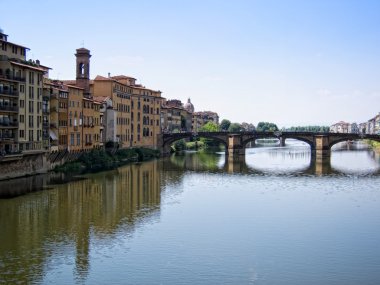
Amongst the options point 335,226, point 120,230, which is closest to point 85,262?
point 120,230

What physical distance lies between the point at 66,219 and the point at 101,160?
32147 mm

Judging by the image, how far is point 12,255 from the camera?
24938mm

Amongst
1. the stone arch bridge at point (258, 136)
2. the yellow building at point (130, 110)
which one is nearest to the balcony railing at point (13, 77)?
the yellow building at point (130, 110)

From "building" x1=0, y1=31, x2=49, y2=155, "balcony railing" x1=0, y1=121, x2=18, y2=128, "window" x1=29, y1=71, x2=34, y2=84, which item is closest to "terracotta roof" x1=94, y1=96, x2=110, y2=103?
"building" x1=0, y1=31, x2=49, y2=155

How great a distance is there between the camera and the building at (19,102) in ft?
154

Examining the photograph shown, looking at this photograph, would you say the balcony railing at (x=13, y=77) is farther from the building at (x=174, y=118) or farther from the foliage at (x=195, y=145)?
the foliage at (x=195, y=145)

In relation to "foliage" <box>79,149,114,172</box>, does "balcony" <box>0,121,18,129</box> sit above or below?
above

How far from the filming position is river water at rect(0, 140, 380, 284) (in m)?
22.9

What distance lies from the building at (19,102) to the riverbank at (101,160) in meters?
5.47

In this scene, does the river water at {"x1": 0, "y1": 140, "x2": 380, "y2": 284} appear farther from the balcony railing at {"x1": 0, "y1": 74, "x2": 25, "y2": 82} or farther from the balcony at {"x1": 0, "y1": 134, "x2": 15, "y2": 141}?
the balcony railing at {"x1": 0, "y1": 74, "x2": 25, "y2": 82}

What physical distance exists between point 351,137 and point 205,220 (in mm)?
66040

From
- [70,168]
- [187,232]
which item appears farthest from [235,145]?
[187,232]

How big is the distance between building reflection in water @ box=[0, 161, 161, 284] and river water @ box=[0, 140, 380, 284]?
0.21 ft

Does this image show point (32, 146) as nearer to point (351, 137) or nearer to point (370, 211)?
point (370, 211)
